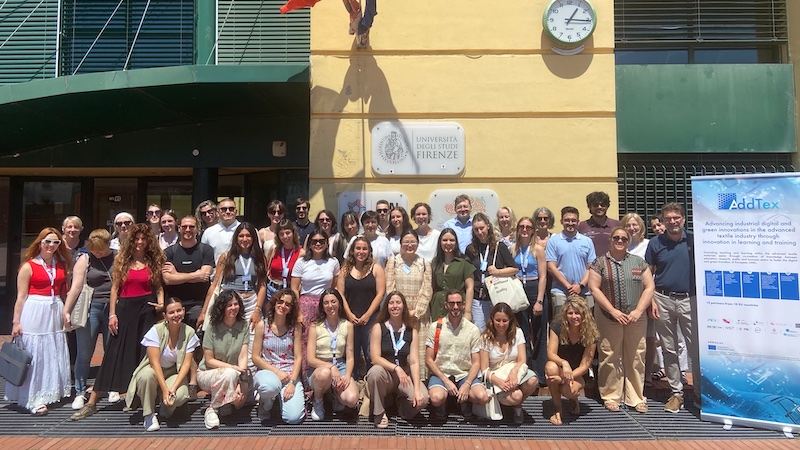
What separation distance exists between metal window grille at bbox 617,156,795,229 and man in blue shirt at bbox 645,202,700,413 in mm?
2617

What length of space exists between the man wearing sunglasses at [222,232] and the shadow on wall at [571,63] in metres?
4.49

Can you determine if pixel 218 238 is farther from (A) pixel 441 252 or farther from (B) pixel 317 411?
(A) pixel 441 252

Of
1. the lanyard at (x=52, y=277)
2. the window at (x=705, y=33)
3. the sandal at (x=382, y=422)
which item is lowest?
the sandal at (x=382, y=422)

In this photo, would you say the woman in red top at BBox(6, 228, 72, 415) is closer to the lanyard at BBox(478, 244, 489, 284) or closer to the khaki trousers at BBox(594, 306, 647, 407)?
the lanyard at BBox(478, 244, 489, 284)

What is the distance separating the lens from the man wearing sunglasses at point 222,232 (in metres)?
6.23

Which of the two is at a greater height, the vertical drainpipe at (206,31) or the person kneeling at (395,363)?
the vertical drainpipe at (206,31)

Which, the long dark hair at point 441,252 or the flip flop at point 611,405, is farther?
the long dark hair at point 441,252

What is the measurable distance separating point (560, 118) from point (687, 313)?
3063 millimetres

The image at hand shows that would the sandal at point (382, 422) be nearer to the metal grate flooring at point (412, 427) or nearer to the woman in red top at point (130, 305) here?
the metal grate flooring at point (412, 427)

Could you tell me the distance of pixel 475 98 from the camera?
25.2ft

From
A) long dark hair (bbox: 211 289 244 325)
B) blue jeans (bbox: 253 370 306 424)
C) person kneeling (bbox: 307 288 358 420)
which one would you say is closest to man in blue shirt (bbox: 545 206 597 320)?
person kneeling (bbox: 307 288 358 420)

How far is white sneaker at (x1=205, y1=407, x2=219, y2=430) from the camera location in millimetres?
5152

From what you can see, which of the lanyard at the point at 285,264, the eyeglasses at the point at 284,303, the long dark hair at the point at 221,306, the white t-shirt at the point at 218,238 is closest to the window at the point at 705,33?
the lanyard at the point at 285,264

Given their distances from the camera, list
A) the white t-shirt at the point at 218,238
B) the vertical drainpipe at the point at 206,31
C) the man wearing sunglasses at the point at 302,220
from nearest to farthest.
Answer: the white t-shirt at the point at 218,238, the man wearing sunglasses at the point at 302,220, the vertical drainpipe at the point at 206,31
